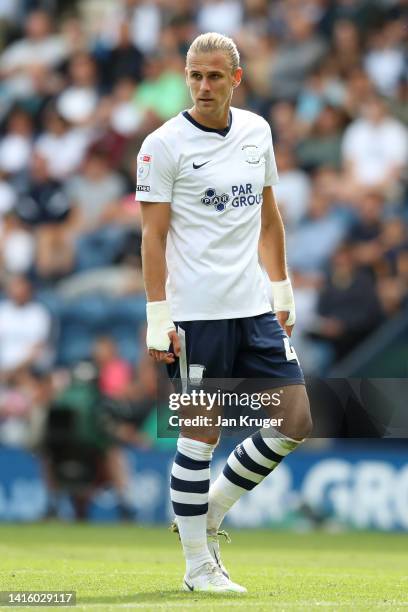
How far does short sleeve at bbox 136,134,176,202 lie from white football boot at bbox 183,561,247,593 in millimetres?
1819

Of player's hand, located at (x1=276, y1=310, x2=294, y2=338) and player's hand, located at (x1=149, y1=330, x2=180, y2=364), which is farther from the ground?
player's hand, located at (x1=276, y1=310, x2=294, y2=338)

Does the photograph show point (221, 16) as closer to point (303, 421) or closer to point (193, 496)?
point (303, 421)

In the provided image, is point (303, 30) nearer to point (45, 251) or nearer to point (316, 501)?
point (45, 251)

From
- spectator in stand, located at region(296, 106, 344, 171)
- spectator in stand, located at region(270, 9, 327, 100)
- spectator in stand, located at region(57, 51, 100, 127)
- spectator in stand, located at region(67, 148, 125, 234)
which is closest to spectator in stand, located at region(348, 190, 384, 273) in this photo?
spectator in stand, located at region(296, 106, 344, 171)

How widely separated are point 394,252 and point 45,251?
492 cm

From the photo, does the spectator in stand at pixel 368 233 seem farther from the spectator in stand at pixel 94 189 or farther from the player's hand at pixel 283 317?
the player's hand at pixel 283 317

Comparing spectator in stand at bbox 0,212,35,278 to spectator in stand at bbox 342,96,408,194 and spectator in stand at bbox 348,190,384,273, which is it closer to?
spectator in stand at bbox 342,96,408,194

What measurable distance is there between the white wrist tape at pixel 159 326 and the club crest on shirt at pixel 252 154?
2.87ft

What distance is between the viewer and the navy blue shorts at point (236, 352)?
690cm

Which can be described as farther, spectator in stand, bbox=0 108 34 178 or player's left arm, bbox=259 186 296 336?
spectator in stand, bbox=0 108 34 178

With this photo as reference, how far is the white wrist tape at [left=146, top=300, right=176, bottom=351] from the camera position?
6785 mm

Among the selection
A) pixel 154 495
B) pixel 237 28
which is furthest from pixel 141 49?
pixel 154 495

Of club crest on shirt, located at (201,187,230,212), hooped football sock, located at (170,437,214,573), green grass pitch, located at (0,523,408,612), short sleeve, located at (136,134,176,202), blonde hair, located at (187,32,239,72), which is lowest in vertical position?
green grass pitch, located at (0,523,408,612)

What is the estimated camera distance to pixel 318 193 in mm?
16031
